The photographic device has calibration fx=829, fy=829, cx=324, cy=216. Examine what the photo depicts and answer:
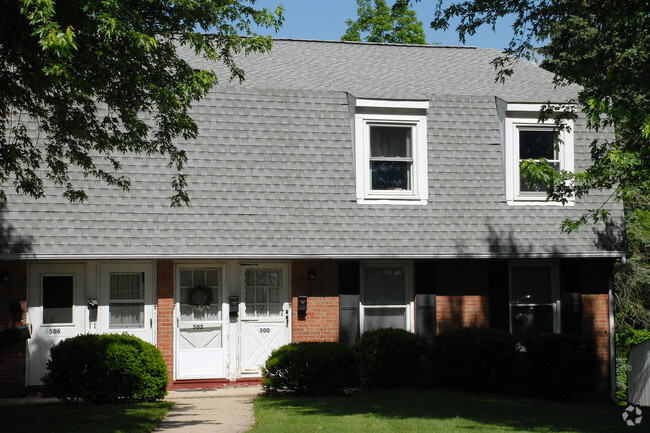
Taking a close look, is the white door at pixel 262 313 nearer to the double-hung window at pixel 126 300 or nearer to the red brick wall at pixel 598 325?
the double-hung window at pixel 126 300

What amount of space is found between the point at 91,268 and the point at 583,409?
29.4ft

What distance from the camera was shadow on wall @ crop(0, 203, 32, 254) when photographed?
14.3 metres

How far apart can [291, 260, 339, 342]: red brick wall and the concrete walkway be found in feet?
4.65

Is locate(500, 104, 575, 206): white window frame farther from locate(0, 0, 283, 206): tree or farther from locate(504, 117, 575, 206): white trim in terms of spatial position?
locate(0, 0, 283, 206): tree

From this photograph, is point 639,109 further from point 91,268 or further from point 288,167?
point 91,268

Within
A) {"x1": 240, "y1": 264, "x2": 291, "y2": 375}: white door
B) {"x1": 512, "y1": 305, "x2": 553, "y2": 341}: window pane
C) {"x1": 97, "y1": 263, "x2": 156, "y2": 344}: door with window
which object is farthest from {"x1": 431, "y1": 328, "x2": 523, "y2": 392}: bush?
{"x1": 97, "y1": 263, "x2": 156, "y2": 344}: door with window

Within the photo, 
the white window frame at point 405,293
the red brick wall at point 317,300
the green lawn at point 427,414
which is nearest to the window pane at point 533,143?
the white window frame at point 405,293

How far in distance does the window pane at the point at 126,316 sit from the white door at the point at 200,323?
2.28 ft

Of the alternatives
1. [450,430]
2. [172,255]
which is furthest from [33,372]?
[450,430]

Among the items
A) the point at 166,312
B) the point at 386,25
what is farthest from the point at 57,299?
the point at 386,25

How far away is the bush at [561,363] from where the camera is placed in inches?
600

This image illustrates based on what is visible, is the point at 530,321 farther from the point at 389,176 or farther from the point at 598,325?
the point at 389,176

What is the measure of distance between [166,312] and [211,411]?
3.03m

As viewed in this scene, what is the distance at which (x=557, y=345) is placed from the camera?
15320mm
